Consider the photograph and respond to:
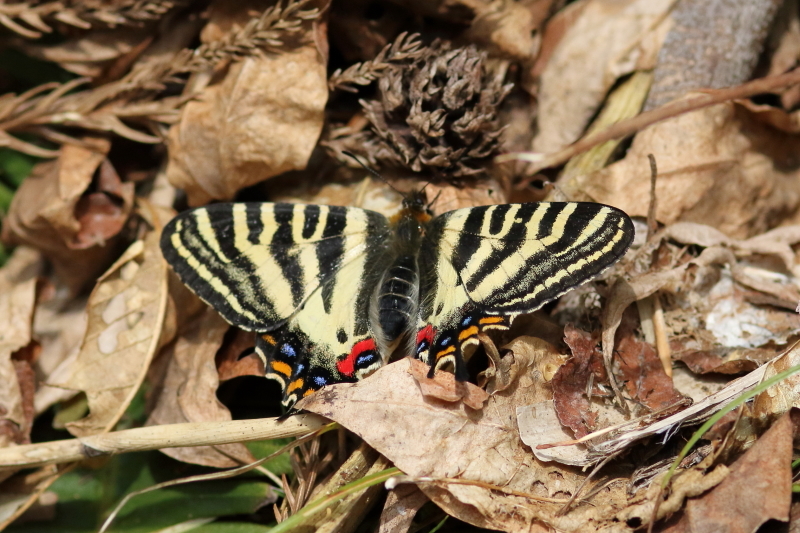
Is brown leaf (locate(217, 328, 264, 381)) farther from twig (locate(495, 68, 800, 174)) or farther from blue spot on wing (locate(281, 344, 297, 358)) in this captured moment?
twig (locate(495, 68, 800, 174))

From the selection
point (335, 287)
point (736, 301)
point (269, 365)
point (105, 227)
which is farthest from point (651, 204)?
point (105, 227)

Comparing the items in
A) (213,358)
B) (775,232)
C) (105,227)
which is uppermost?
(775,232)

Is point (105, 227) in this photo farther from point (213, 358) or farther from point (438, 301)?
point (438, 301)

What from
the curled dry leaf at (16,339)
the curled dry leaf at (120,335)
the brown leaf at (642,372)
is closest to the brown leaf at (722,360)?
the brown leaf at (642,372)

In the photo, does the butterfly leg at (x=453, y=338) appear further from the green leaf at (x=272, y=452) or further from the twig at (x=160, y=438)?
the green leaf at (x=272, y=452)

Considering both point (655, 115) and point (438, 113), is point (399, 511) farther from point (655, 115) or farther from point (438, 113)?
point (655, 115)

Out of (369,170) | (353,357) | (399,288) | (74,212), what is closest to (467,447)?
(353,357)
